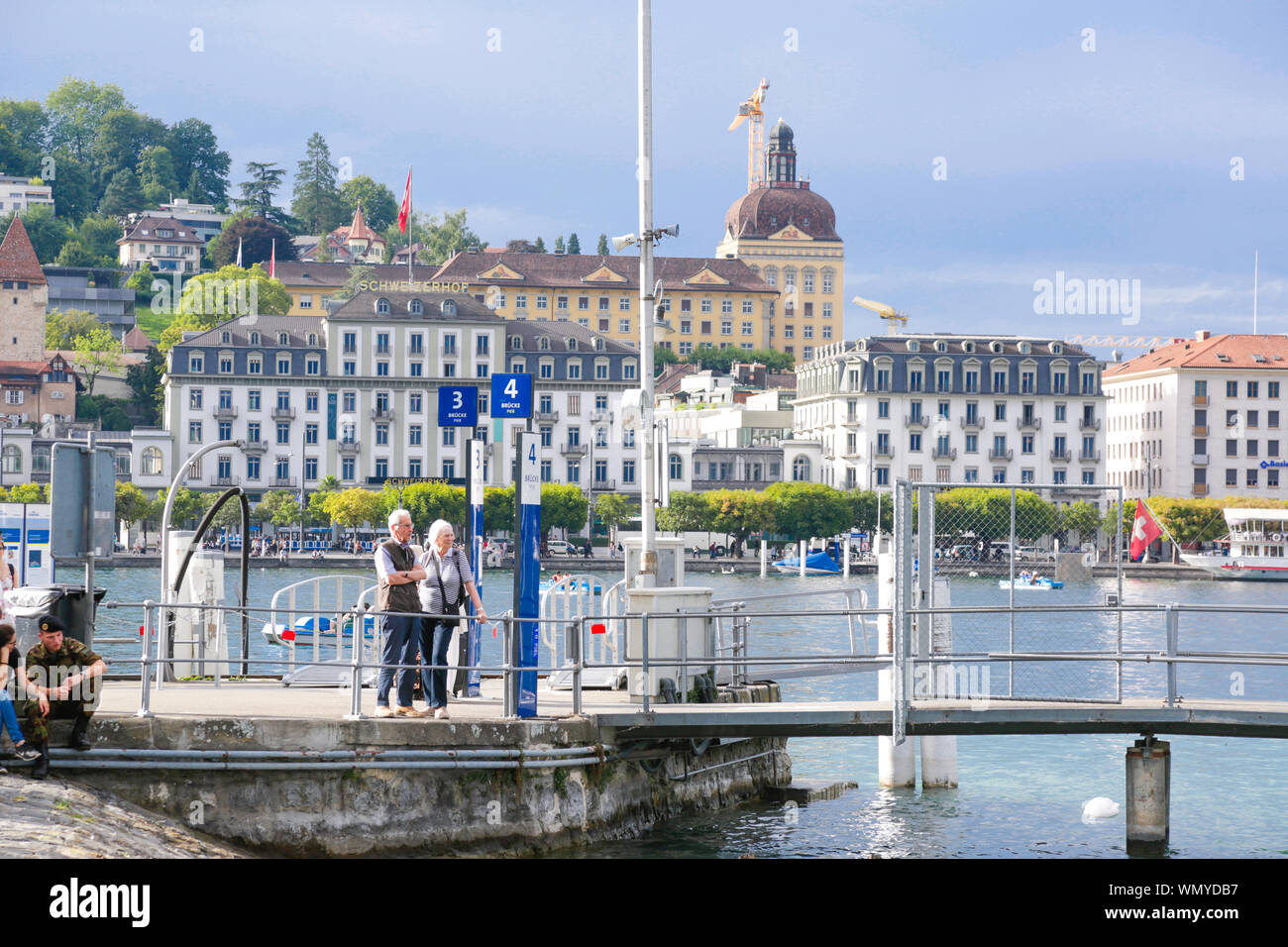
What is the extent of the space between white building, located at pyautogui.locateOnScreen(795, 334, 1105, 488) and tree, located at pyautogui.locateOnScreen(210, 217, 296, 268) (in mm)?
82252

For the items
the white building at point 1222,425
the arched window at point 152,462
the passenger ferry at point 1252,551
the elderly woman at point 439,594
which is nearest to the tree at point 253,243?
the arched window at point 152,462

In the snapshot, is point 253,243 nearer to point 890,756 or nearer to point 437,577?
point 890,756

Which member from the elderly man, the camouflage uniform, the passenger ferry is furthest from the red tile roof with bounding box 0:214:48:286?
the camouflage uniform

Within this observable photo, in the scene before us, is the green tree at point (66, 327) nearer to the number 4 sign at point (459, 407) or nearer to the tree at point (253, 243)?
the tree at point (253, 243)

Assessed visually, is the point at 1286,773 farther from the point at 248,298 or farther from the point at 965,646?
the point at 248,298

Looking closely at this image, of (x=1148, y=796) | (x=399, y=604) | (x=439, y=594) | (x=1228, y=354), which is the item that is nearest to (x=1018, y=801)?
(x=1148, y=796)

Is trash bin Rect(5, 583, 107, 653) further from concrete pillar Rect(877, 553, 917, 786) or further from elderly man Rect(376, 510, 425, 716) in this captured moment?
concrete pillar Rect(877, 553, 917, 786)

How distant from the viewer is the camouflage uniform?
44.8ft

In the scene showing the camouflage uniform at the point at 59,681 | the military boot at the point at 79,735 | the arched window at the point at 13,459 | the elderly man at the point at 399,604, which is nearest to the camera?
the camouflage uniform at the point at 59,681

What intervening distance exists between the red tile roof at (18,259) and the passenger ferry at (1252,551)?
4408 inches

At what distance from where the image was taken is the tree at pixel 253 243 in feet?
641

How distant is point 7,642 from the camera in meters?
13.3
